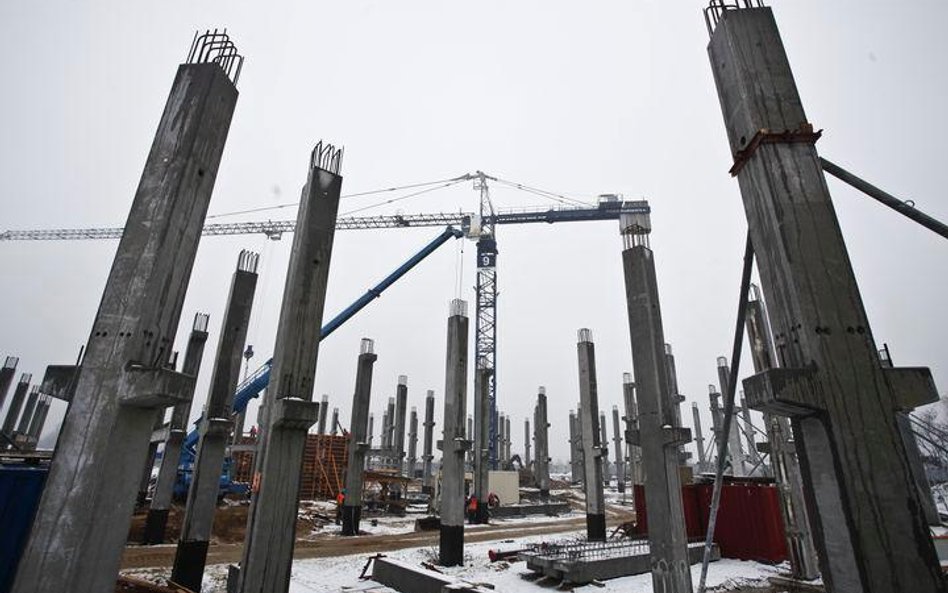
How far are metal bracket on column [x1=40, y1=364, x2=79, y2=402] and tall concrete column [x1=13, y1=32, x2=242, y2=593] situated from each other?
1.11ft

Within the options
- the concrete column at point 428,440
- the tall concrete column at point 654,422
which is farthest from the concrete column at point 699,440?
the tall concrete column at point 654,422

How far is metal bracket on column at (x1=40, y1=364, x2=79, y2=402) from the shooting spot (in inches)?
171

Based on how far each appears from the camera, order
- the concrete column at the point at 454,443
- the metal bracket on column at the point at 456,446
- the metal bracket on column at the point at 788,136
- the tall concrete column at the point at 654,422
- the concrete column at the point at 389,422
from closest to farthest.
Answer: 1. the metal bracket on column at the point at 788,136
2. the tall concrete column at the point at 654,422
3. the concrete column at the point at 454,443
4. the metal bracket on column at the point at 456,446
5. the concrete column at the point at 389,422

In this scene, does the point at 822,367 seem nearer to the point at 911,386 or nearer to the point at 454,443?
the point at 911,386

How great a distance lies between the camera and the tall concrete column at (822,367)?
2.68 m

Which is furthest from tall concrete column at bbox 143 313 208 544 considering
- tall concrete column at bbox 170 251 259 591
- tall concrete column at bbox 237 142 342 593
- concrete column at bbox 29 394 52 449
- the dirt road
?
concrete column at bbox 29 394 52 449

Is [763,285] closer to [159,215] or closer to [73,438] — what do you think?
[159,215]

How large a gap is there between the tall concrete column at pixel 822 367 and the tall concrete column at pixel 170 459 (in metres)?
15.0

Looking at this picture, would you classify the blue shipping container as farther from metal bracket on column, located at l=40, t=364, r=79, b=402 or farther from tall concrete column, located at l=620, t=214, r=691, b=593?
tall concrete column, located at l=620, t=214, r=691, b=593

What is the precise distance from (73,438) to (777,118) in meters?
6.57

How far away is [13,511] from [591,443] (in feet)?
58.5

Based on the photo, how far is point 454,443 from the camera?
1425cm

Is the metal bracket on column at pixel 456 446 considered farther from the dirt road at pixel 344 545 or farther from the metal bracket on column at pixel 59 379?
the metal bracket on column at pixel 59 379

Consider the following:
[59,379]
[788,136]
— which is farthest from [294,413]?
[788,136]
